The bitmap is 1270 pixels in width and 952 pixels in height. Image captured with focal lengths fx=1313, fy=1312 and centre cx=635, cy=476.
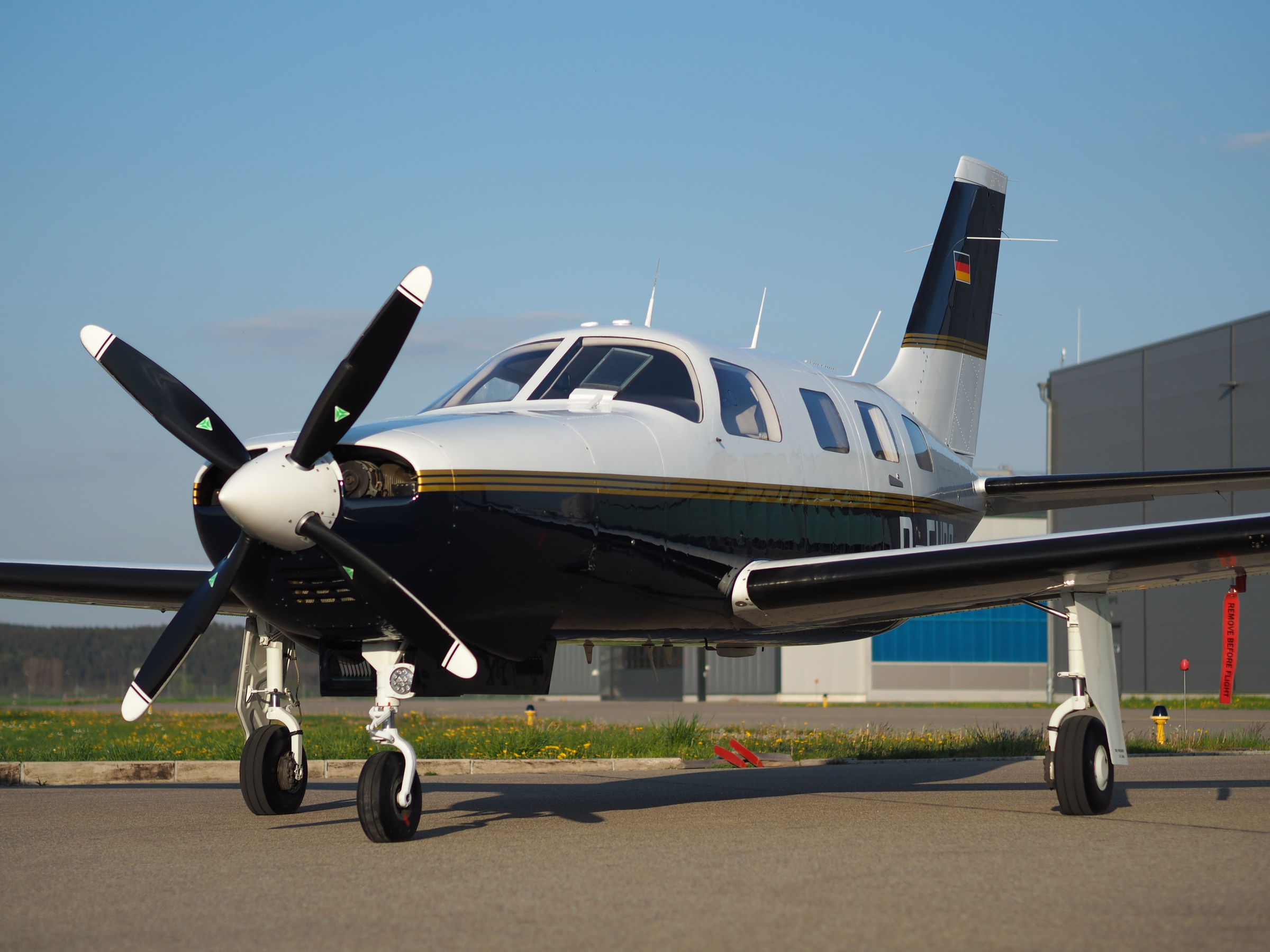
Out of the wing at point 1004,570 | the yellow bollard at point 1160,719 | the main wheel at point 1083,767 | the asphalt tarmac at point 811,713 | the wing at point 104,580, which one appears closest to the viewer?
the wing at point 1004,570

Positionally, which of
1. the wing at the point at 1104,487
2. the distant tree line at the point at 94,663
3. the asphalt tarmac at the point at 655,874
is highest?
the wing at the point at 1104,487

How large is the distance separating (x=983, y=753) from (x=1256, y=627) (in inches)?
1235

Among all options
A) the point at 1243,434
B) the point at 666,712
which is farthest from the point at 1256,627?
the point at 666,712

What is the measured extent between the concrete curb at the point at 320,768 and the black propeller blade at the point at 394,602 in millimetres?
5204

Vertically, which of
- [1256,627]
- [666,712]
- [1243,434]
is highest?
[1243,434]

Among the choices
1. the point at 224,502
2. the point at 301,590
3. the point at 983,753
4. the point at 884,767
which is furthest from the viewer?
the point at 983,753

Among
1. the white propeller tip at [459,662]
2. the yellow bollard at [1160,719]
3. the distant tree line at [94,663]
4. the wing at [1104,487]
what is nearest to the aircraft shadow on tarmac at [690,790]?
the white propeller tip at [459,662]

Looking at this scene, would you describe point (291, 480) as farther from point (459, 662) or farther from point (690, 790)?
point (690, 790)

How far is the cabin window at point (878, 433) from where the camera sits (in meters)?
11.3

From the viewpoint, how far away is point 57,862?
713 centimetres

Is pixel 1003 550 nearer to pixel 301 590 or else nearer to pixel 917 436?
pixel 917 436

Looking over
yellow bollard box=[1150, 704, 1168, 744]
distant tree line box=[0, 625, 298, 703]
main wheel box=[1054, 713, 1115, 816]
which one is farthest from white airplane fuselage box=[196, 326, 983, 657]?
distant tree line box=[0, 625, 298, 703]

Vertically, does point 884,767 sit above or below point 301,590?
below

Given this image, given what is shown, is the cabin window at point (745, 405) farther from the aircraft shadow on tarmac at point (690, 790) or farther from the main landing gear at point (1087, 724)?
the aircraft shadow on tarmac at point (690, 790)
